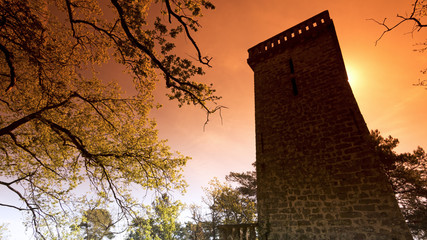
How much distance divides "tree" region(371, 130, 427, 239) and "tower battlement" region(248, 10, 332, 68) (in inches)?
518

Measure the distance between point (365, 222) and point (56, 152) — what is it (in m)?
11.2

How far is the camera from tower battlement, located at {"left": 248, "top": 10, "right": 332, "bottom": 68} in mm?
9514

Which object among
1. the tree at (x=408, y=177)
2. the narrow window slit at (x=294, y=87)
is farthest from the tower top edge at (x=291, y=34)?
the tree at (x=408, y=177)

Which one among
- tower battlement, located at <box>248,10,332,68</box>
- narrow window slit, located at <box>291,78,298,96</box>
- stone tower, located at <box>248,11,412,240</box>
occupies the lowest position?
stone tower, located at <box>248,11,412,240</box>

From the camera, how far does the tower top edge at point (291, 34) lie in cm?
951

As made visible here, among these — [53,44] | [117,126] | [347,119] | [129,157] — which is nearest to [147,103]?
[117,126]

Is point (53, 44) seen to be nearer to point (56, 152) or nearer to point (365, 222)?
point (56, 152)

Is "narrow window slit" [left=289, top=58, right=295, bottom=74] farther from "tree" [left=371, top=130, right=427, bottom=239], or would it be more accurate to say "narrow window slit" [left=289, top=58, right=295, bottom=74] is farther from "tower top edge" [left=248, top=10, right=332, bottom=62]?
"tree" [left=371, top=130, right=427, bottom=239]

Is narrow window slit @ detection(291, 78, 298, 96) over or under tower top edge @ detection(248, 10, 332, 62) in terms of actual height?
under

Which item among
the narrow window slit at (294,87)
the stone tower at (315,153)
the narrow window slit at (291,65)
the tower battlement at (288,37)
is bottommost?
the stone tower at (315,153)

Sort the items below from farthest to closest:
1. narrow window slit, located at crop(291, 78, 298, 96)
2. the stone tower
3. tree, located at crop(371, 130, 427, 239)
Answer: tree, located at crop(371, 130, 427, 239) < narrow window slit, located at crop(291, 78, 298, 96) < the stone tower

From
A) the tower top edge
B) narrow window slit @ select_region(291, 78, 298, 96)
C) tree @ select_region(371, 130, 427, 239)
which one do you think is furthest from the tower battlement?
tree @ select_region(371, 130, 427, 239)

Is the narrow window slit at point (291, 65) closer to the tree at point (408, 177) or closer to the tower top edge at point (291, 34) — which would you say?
the tower top edge at point (291, 34)

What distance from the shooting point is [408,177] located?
14367 millimetres
